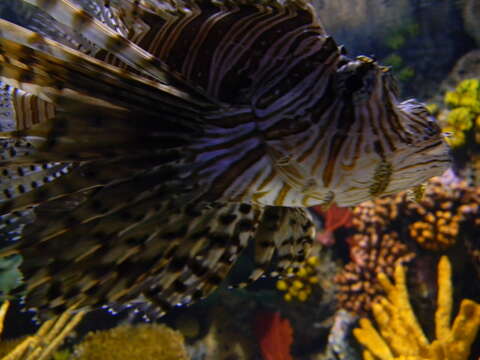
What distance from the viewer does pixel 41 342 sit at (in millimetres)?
3369

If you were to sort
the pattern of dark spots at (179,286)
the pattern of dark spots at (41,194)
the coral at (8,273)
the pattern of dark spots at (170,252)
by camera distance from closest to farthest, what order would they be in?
the pattern of dark spots at (41,194)
the pattern of dark spots at (170,252)
the pattern of dark spots at (179,286)
the coral at (8,273)

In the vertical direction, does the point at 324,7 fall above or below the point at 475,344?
above

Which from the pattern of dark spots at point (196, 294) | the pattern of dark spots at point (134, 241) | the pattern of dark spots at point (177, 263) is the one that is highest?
the pattern of dark spots at point (134, 241)

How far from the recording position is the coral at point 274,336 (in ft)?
14.6

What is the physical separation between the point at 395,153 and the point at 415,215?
3331mm

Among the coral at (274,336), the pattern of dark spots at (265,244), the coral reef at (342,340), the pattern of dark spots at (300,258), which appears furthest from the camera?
the coral at (274,336)

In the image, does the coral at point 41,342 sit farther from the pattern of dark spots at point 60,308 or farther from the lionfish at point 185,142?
the lionfish at point 185,142

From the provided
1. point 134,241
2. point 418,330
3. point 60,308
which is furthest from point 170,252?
point 418,330

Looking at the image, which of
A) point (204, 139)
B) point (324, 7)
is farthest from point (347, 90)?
point (324, 7)

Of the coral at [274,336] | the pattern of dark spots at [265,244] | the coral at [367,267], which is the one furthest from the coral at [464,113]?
the pattern of dark spots at [265,244]

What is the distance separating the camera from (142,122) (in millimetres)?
1215

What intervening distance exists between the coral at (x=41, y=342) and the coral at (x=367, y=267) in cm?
289

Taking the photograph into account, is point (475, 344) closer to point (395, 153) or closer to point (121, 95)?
point (395, 153)

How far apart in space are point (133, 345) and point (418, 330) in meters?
2.42
